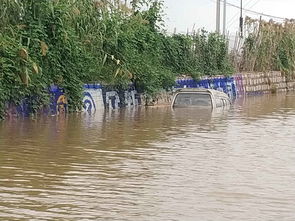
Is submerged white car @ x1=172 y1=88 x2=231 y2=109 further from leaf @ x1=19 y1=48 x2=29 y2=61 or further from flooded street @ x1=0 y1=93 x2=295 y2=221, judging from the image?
leaf @ x1=19 y1=48 x2=29 y2=61

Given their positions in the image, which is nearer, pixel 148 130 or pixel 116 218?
pixel 116 218

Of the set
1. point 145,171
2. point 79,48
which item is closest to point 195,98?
point 79,48

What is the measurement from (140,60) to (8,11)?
7.76m

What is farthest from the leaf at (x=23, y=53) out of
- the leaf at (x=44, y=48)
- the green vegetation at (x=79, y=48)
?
the leaf at (x=44, y=48)

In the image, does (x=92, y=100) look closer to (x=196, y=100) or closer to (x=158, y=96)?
(x=196, y=100)

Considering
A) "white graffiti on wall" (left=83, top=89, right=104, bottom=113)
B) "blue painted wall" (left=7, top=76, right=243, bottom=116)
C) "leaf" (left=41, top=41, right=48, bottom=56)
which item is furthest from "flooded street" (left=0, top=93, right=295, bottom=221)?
"white graffiti on wall" (left=83, top=89, right=104, bottom=113)

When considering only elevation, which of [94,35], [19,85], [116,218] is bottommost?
[116,218]

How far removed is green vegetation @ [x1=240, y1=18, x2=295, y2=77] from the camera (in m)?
47.6

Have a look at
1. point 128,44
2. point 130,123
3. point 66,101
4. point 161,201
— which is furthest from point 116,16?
point 161,201

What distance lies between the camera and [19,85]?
70.6ft

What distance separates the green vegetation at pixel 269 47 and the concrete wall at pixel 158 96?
2.33 feet

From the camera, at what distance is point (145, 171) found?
12.3 m

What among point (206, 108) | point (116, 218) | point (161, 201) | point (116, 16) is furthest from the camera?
point (116, 16)

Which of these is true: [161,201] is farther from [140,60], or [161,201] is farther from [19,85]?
[140,60]
